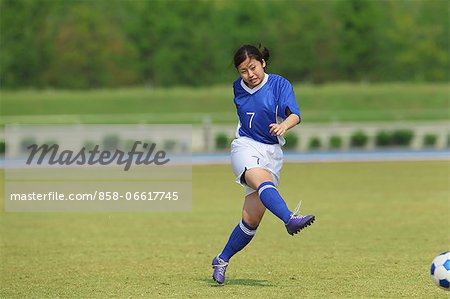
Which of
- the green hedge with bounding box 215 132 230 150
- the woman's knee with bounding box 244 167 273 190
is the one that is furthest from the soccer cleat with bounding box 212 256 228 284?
the green hedge with bounding box 215 132 230 150

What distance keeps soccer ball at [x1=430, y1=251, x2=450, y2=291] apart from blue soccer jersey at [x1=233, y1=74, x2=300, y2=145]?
1813mm

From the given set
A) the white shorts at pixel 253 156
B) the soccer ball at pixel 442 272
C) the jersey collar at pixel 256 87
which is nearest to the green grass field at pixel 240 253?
the soccer ball at pixel 442 272

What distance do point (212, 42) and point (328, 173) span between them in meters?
43.7

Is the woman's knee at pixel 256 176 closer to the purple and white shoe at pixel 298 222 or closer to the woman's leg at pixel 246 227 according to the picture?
the woman's leg at pixel 246 227

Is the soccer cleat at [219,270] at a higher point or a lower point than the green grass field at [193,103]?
higher

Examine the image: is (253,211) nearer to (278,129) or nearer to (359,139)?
(278,129)

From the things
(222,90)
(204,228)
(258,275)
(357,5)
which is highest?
(258,275)

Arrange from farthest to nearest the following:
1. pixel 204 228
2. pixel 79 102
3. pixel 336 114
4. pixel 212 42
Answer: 1. pixel 212 42
2. pixel 79 102
3. pixel 336 114
4. pixel 204 228

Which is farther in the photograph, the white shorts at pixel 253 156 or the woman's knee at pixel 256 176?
the white shorts at pixel 253 156

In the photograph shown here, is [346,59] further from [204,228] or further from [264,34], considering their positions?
[204,228]

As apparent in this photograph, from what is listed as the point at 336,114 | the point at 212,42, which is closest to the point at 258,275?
the point at 336,114

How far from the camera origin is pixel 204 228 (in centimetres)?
1482

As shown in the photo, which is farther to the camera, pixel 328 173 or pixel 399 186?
pixel 328 173

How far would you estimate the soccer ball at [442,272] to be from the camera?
7.59 m
